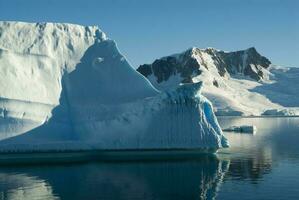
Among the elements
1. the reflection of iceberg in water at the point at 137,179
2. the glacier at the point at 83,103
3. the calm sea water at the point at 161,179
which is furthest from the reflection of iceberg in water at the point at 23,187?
the glacier at the point at 83,103

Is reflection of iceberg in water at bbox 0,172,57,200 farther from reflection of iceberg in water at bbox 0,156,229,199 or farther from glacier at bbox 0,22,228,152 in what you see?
glacier at bbox 0,22,228,152

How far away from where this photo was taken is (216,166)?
130 feet

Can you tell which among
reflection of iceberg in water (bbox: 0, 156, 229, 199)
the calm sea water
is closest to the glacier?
the calm sea water

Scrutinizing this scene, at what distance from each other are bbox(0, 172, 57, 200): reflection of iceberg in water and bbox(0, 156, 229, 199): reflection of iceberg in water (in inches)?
24.0

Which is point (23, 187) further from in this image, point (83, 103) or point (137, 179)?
point (83, 103)

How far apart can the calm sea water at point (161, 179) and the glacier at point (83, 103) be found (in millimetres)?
2207

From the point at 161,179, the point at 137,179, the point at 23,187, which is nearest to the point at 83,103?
the point at 137,179

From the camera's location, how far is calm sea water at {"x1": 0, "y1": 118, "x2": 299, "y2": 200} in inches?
1160

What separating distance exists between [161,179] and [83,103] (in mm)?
13979

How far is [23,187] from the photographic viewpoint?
3164 centimetres

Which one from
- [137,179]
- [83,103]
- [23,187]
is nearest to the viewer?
[23,187]

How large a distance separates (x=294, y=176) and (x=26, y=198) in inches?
724

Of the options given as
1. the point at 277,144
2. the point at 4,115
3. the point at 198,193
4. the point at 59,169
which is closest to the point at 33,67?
the point at 4,115

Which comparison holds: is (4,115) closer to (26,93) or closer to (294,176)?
(26,93)
